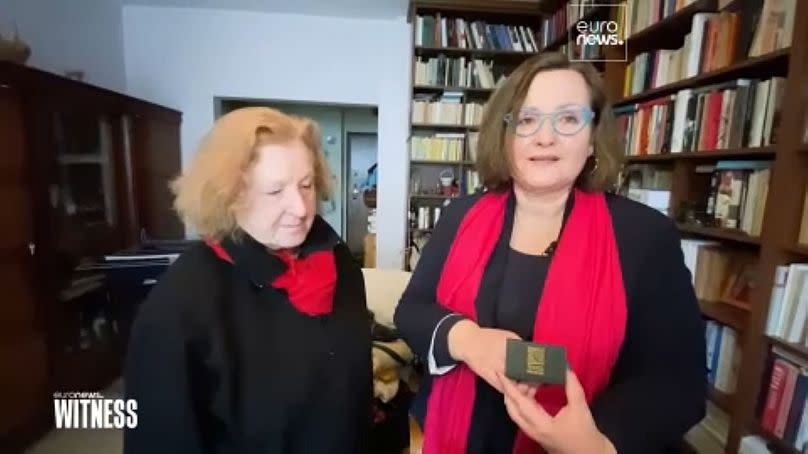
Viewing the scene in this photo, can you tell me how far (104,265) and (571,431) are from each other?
259cm

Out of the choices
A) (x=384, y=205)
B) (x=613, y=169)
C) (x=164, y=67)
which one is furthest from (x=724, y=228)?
(x=164, y=67)

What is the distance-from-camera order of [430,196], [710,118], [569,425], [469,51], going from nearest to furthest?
1. [569,425]
2. [710,118]
3. [469,51]
4. [430,196]

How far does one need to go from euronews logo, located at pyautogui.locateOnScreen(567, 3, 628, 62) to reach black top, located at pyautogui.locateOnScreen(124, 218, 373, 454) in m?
2.07

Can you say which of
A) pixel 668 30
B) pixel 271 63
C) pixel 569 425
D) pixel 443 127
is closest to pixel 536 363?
pixel 569 425

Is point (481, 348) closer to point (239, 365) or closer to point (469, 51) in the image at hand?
point (239, 365)

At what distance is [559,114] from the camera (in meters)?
0.75

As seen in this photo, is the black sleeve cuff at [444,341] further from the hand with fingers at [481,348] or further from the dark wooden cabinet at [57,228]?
the dark wooden cabinet at [57,228]

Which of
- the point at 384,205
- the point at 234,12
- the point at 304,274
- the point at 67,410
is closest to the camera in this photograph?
the point at 304,274

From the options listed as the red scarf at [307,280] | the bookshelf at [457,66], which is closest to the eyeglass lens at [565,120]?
the red scarf at [307,280]

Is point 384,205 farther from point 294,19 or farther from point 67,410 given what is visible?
point 67,410

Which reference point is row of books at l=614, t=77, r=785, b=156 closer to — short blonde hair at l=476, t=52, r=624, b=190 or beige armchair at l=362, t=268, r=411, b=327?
short blonde hair at l=476, t=52, r=624, b=190

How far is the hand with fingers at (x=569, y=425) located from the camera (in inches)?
22.8

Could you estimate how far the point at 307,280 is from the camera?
34.3 inches

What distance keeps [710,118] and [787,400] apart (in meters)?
0.98
